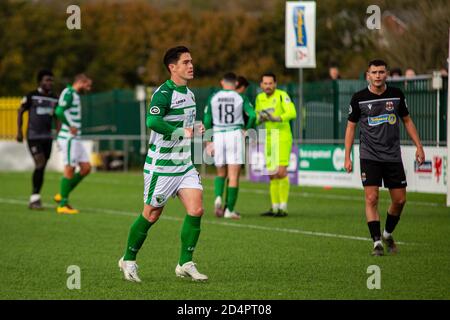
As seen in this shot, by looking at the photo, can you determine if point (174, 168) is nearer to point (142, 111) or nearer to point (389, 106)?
point (389, 106)

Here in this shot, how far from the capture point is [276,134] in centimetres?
1750

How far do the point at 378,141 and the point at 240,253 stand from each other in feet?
6.75

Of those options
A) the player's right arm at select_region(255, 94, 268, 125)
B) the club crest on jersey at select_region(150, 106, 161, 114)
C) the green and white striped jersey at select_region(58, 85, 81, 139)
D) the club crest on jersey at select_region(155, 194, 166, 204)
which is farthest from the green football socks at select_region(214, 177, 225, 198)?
the club crest on jersey at select_region(150, 106, 161, 114)

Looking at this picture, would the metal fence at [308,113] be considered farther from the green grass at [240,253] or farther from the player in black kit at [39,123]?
the player in black kit at [39,123]

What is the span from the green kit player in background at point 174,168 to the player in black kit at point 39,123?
906 cm

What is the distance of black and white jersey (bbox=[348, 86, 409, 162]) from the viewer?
1183cm

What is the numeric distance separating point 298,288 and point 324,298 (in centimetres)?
60

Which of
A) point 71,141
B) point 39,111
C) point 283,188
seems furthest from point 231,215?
point 39,111

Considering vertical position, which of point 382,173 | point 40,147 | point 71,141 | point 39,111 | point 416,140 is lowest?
point 382,173

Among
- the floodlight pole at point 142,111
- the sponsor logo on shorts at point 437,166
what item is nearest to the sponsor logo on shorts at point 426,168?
the sponsor logo on shorts at point 437,166

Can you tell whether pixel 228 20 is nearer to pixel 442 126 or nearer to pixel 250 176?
pixel 250 176

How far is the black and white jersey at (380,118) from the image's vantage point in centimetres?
1183

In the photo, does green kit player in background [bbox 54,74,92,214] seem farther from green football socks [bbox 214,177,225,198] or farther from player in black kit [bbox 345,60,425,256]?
player in black kit [bbox 345,60,425,256]

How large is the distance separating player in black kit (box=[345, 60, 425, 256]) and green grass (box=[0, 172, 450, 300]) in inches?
26.0
